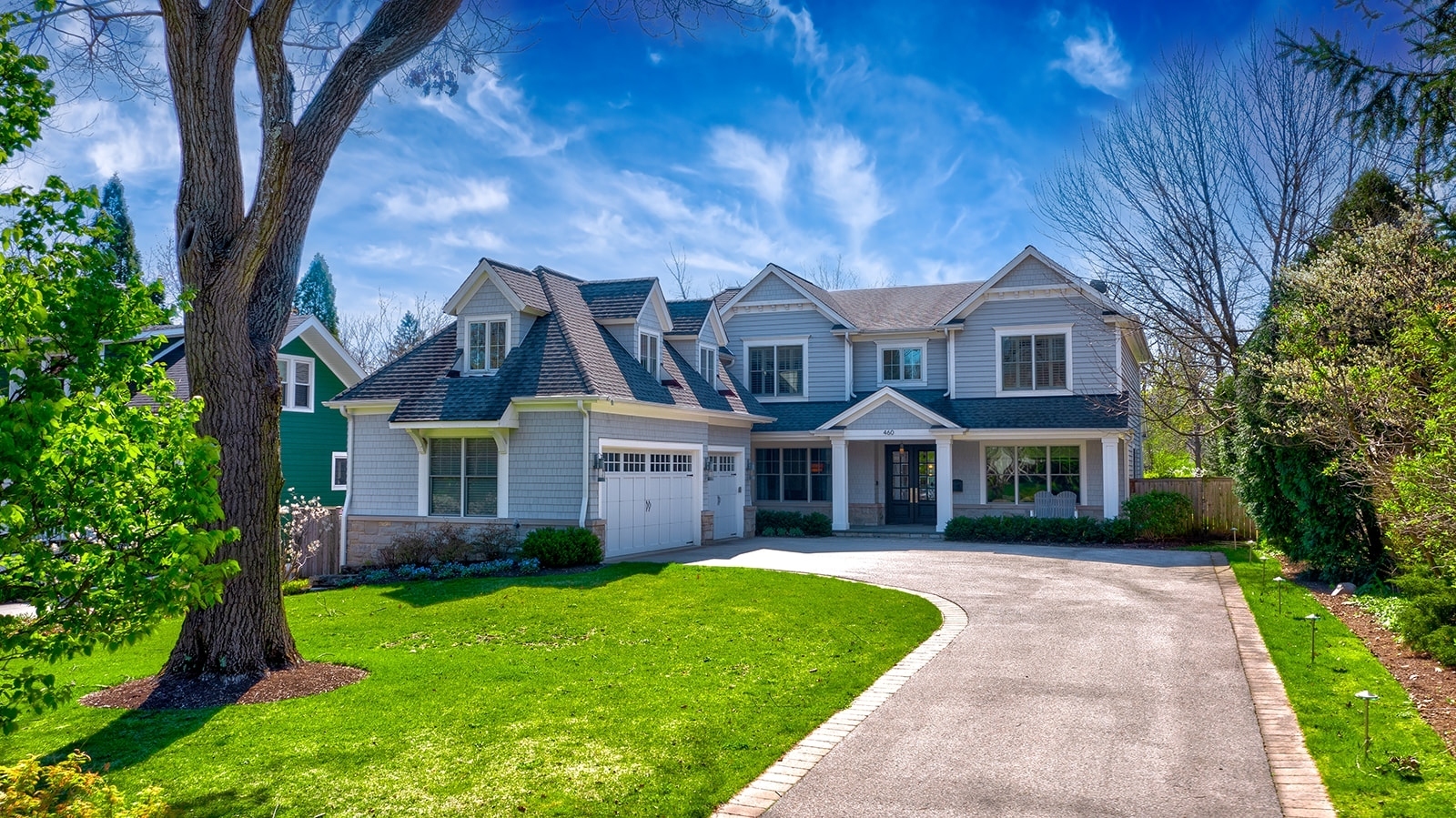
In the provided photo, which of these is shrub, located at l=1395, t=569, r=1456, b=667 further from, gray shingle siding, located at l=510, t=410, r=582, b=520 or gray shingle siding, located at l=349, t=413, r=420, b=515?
gray shingle siding, located at l=349, t=413, r=420, b=515

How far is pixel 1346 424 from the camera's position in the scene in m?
11.0

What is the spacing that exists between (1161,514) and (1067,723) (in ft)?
54.9

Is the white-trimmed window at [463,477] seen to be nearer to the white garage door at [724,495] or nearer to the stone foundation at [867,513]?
the white garage door at [724,495]

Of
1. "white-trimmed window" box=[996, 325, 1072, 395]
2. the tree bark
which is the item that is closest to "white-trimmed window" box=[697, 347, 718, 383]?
"white-trimmed window" box=[996, 325, 1072, 395]

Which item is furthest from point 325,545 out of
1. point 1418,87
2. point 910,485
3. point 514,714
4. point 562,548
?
point 1418,87

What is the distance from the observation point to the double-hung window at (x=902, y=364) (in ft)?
88.8

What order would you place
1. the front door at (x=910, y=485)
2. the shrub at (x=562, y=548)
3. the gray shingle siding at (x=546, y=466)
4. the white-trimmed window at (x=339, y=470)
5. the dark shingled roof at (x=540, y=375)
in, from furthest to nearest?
the white-trimmed window at (x=339, y=470), the front door at (x=910, y=485), the dark shingled roof at (x=540, y=375), the gray shingle siding at (x=546, y=466), the shrub at (x=562, y=548)

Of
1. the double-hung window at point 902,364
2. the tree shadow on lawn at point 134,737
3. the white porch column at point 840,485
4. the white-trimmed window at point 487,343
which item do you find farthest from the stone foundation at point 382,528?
the double-hung window at point 902,364

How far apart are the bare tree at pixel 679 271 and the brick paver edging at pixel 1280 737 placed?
39298 mm

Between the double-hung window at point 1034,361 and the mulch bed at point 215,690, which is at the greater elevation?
the double-hung window at point 1034,361

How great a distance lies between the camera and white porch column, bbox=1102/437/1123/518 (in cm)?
2319

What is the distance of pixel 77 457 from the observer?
3900mm

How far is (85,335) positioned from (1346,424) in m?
12.2

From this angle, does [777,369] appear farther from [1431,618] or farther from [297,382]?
[1431,618]
